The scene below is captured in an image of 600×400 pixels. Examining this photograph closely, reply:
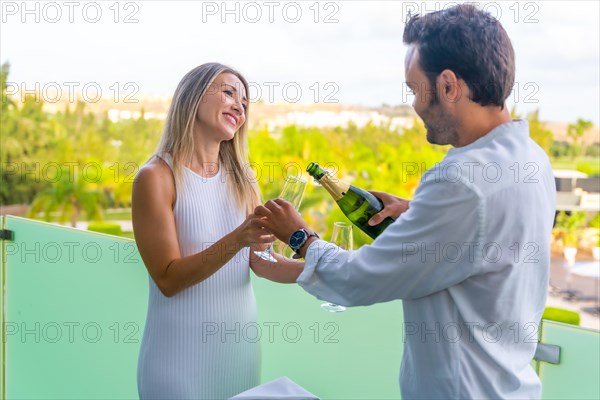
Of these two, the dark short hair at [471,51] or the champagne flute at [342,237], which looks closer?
the dark short hair at [471,51]

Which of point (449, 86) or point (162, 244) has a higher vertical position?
point (449, 86)

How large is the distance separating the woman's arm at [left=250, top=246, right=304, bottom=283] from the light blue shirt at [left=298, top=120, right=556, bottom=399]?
62cm

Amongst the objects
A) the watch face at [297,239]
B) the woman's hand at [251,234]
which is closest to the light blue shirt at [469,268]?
the watch face at [297,239]

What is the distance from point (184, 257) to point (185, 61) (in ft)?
45.5

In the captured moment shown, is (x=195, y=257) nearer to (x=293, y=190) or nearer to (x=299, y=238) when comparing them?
(x=293, y=190)

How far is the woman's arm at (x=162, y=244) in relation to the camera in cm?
158

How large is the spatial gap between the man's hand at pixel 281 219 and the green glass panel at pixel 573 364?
0.68 m

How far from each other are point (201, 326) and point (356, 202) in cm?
46

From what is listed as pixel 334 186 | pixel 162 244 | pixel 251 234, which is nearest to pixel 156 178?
pixel 162 244

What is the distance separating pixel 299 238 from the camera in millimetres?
1269

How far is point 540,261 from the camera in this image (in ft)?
3.75

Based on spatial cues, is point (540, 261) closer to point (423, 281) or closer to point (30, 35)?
point (423, 281)

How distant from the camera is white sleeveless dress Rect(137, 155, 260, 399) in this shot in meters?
1.67

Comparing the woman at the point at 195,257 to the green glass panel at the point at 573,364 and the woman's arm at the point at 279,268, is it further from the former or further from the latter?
the green glass panel at the point at 573,364
